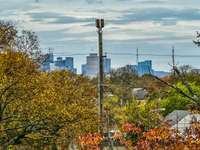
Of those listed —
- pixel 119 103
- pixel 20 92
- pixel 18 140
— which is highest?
pixel 20 92

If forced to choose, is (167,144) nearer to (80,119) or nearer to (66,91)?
(80,119)

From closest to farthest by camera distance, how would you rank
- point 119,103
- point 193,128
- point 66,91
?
point 193,128, point 66,91, point 119,103

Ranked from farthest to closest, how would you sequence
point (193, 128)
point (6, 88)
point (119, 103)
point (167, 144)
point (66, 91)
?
1. point (119, 103)
2. point (66, 91)
3. point (6, 88)
4. point (167, 144)
5. point (193, 128)

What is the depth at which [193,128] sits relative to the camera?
1362 cm

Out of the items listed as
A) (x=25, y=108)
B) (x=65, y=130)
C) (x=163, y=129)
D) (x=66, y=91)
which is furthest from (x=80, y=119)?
(x=163, y=129)

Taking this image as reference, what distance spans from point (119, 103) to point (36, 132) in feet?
145

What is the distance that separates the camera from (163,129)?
15.2 m

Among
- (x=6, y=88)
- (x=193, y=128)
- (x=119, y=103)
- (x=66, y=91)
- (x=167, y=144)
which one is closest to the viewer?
(x=193, y=128)

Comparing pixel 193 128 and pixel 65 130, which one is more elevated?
pixel 193 128

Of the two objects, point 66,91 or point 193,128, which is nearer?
point 193,128

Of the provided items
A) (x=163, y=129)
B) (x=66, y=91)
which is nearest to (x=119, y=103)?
(x=66, y=91)

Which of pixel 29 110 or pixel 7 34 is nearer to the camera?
pixel 29 110

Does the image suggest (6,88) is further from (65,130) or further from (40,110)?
(65,130)

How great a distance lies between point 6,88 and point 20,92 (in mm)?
928
